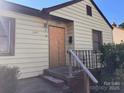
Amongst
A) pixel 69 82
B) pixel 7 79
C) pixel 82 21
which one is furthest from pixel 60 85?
pixel 82 21

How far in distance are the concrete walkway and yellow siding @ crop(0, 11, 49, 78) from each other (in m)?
0.66

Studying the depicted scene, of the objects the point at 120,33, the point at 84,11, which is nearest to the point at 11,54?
the point at 84,11

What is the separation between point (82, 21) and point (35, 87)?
6.13 meters

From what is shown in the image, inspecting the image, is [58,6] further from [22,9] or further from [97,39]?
[97,39]

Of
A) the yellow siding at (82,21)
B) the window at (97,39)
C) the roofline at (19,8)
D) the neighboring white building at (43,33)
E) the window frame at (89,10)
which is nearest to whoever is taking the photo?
the roofline at (19,8)

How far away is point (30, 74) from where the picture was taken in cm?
877

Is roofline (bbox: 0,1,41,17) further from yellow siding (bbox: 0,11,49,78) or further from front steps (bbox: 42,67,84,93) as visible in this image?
front steps (bbox: 42,67,84,93)

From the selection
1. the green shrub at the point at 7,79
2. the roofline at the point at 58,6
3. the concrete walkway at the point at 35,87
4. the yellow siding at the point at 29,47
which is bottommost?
the concrete walkway at the point at 35,87

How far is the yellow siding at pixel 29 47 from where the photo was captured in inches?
324

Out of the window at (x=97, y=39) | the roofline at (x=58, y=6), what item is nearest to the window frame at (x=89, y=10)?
the window at (x=97, y=39)

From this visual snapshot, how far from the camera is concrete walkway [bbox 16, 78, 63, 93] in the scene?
267 inches

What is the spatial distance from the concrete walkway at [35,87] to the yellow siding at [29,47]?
657mm

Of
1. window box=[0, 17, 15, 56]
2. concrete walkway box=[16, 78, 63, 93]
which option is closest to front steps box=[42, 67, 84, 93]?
concrete walkway box=[16, 78, 63, 93]

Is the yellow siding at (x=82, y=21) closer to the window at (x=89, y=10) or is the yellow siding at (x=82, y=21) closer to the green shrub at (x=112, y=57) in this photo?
the window at (x=89, y=10)
